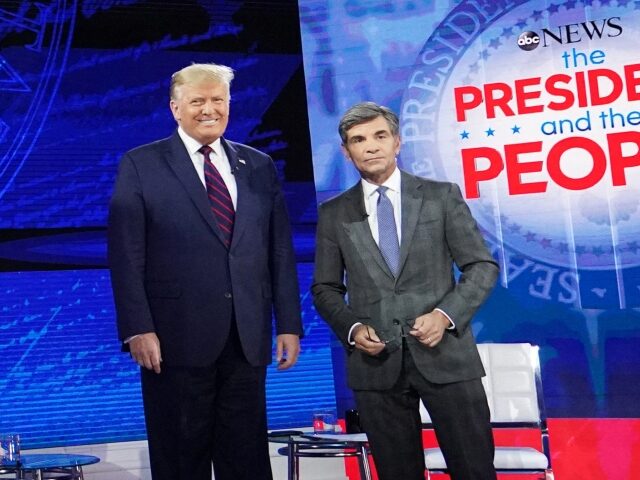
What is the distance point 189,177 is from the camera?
2.90 m

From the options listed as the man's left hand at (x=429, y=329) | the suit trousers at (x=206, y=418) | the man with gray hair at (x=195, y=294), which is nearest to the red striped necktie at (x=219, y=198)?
the man with gray hair at (x=195, y=294)

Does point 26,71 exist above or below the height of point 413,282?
above

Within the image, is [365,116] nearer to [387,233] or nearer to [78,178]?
[387,233]

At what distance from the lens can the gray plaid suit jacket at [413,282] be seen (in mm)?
2775

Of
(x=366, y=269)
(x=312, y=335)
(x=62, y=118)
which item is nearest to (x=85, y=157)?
(x=62, y=118)

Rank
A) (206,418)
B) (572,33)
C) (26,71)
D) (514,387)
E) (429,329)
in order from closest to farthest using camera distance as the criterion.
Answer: (429,329) → (206,418) → (514,387) → (572,33) → (26,71)

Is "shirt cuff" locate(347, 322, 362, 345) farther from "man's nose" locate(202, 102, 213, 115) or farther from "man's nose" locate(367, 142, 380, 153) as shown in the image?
"man's nose" locate(202, 102, 213, 115)

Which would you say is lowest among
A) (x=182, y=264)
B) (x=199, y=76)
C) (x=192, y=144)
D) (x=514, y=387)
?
(x=514, y=387)

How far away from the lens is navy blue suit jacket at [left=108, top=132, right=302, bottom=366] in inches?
110

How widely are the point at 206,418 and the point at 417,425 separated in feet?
Answer: 1.97

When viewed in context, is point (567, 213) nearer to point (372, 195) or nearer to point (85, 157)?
point (372, 195)

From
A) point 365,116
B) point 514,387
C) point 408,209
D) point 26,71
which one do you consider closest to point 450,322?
point 408,209

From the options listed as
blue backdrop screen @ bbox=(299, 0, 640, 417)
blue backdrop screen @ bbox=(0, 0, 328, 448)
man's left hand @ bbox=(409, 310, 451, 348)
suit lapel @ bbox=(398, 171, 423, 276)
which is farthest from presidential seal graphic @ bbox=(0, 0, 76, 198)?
man's left hand @ bbox=(409, 310, 451, 348)

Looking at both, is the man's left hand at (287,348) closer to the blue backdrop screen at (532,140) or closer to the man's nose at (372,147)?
the man's nose at (372,147)
